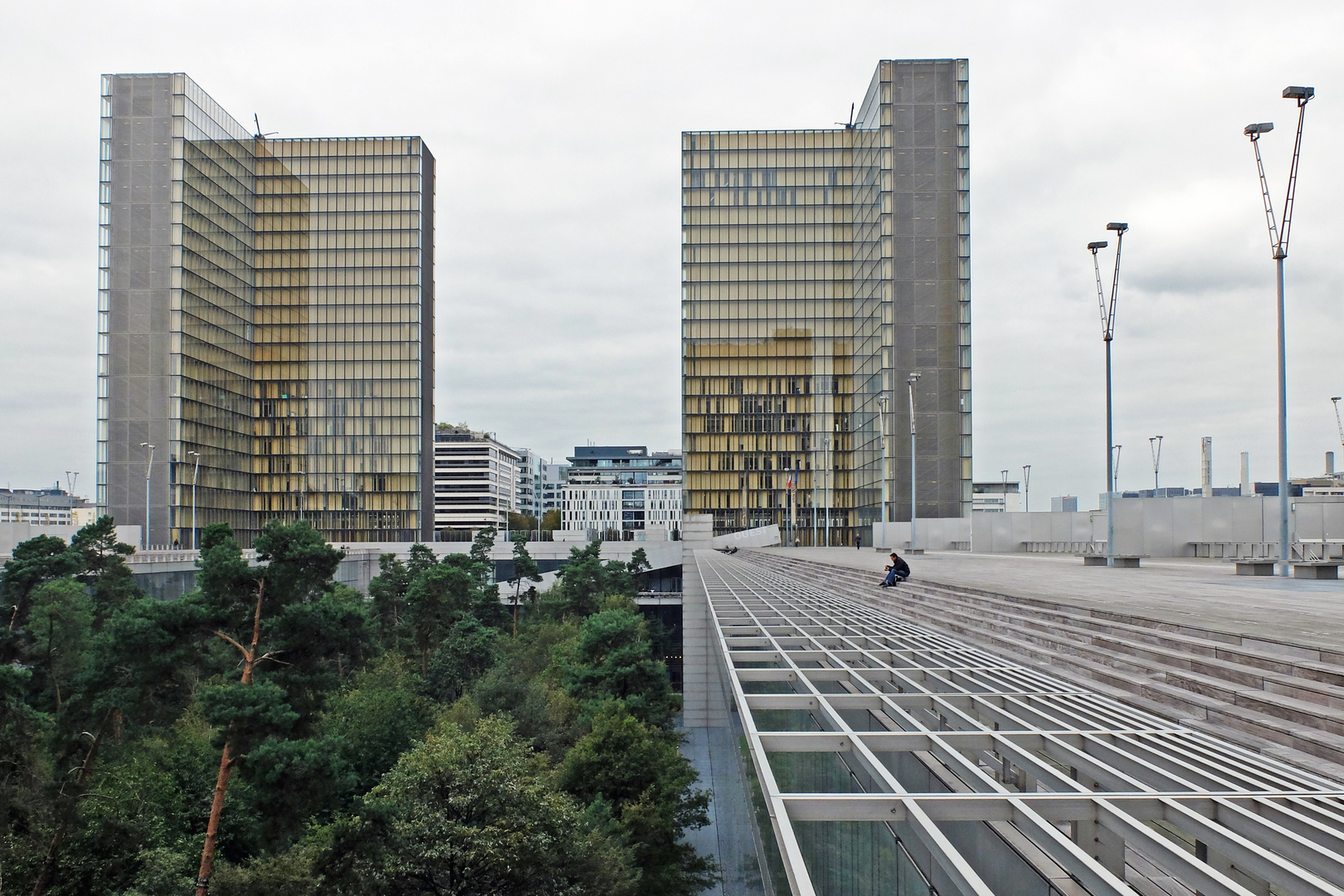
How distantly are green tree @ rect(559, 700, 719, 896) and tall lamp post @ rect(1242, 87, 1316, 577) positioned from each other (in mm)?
18642

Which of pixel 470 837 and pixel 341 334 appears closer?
pixel 470 837

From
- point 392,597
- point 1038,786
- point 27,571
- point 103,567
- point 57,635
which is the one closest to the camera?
point 1038,786

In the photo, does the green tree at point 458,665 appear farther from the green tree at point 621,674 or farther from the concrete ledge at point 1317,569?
the concrete ledge at point 1317,569

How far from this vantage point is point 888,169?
97688 millimetres

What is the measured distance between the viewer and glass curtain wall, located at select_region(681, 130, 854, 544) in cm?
11381

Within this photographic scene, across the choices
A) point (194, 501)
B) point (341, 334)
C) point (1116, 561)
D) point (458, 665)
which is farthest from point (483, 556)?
point (1116, 561)

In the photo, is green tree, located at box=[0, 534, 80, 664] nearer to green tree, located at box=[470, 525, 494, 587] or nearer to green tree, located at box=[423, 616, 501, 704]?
green tree, located at box=[423, 616, 501, 704]

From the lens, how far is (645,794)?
1057 inches

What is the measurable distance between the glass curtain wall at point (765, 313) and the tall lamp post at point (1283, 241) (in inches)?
3566

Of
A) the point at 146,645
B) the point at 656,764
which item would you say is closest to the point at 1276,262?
the point at 656,764

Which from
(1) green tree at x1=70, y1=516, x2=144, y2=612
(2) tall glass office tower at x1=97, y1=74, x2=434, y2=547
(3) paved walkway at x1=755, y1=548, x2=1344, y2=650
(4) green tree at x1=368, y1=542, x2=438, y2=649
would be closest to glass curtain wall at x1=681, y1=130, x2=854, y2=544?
(2) tall glass office tower at x1=97, y1=74, x2=434, y2=547

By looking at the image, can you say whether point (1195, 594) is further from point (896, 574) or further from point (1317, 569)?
point (1317, 569)

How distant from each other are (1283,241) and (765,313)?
93.0m

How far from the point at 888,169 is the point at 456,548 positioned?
2535 inches
